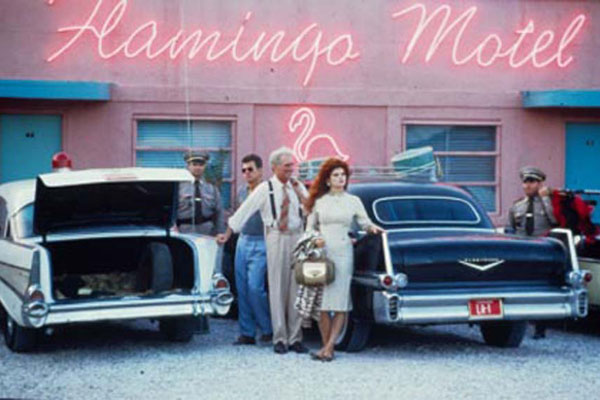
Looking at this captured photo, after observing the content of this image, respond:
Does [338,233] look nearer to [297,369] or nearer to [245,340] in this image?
[297,369]

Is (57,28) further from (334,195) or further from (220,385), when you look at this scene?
(220,385)

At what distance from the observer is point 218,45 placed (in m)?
19.0

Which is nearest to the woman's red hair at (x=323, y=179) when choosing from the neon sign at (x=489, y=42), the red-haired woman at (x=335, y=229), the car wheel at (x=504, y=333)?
the red-haired woman at (x=335, y=229)

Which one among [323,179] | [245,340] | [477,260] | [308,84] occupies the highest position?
[308,84]

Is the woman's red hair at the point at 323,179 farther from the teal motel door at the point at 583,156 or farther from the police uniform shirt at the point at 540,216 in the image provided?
the teal motel door at the point at 583,156

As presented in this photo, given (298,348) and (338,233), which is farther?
(298,348)

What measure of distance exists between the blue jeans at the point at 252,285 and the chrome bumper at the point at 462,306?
1.58 meters

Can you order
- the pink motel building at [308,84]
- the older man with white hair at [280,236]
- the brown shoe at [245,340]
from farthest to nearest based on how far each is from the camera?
the pink motel building at [308,84] < the brown shoe at [245,340] < the older man with white hair at [280,236]

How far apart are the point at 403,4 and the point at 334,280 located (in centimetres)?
924

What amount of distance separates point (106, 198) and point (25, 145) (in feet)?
22.7

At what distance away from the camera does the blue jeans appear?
40.2ft

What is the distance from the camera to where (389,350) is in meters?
11.9

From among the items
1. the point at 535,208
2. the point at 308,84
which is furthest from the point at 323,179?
the point at 308,84

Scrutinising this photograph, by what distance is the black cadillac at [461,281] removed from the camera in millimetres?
10914
